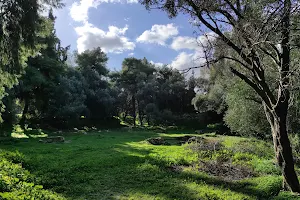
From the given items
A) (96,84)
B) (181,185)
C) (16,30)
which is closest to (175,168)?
(181,185)

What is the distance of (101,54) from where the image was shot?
48.5 metres

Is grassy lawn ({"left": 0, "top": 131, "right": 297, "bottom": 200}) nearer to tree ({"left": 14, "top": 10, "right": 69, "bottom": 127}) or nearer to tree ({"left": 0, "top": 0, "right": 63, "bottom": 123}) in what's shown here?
tree ({"left": 0, "top": 0, "right": 63, "bottom": 123})

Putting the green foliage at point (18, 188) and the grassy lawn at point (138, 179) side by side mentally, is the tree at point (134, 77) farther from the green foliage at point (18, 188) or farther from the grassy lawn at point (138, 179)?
the green foliage at point (18, 188)

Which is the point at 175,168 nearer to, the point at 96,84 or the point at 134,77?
the point at 96,84

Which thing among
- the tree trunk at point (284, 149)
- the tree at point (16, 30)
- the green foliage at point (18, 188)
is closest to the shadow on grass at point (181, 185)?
the tree trunk at point (284, 149)

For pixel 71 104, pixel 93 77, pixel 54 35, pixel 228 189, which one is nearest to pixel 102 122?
pixel 93 77

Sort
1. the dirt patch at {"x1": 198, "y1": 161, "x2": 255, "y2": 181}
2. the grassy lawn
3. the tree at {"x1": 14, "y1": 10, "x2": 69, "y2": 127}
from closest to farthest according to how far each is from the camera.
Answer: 1. the grassy lawn
2. the dirt patch at {"x1": 198, "y1": 161, "x2": 255, "y2": 181}
3. the tree at {"x1": 14, "y1": 10, "x2": 69, "y2": 127}

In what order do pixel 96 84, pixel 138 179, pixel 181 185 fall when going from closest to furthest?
1. pixel 181 185
2. pixel 138 179
3. pixel 96 84

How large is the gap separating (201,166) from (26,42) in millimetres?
10543

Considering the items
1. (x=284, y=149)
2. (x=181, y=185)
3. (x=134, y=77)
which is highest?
(x=134, y=77)

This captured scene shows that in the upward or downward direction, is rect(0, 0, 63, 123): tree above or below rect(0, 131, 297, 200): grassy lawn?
above

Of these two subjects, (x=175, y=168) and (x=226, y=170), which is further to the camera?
(x=175, y=168)

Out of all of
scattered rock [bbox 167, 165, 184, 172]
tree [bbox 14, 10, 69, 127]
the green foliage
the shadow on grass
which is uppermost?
tree [bbox 14, 10, 69, 127]

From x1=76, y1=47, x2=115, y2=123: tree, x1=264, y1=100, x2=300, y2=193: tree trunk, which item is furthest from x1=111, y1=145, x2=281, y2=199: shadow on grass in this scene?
x1=76, y1=47, x2=115, y2=123: tree
